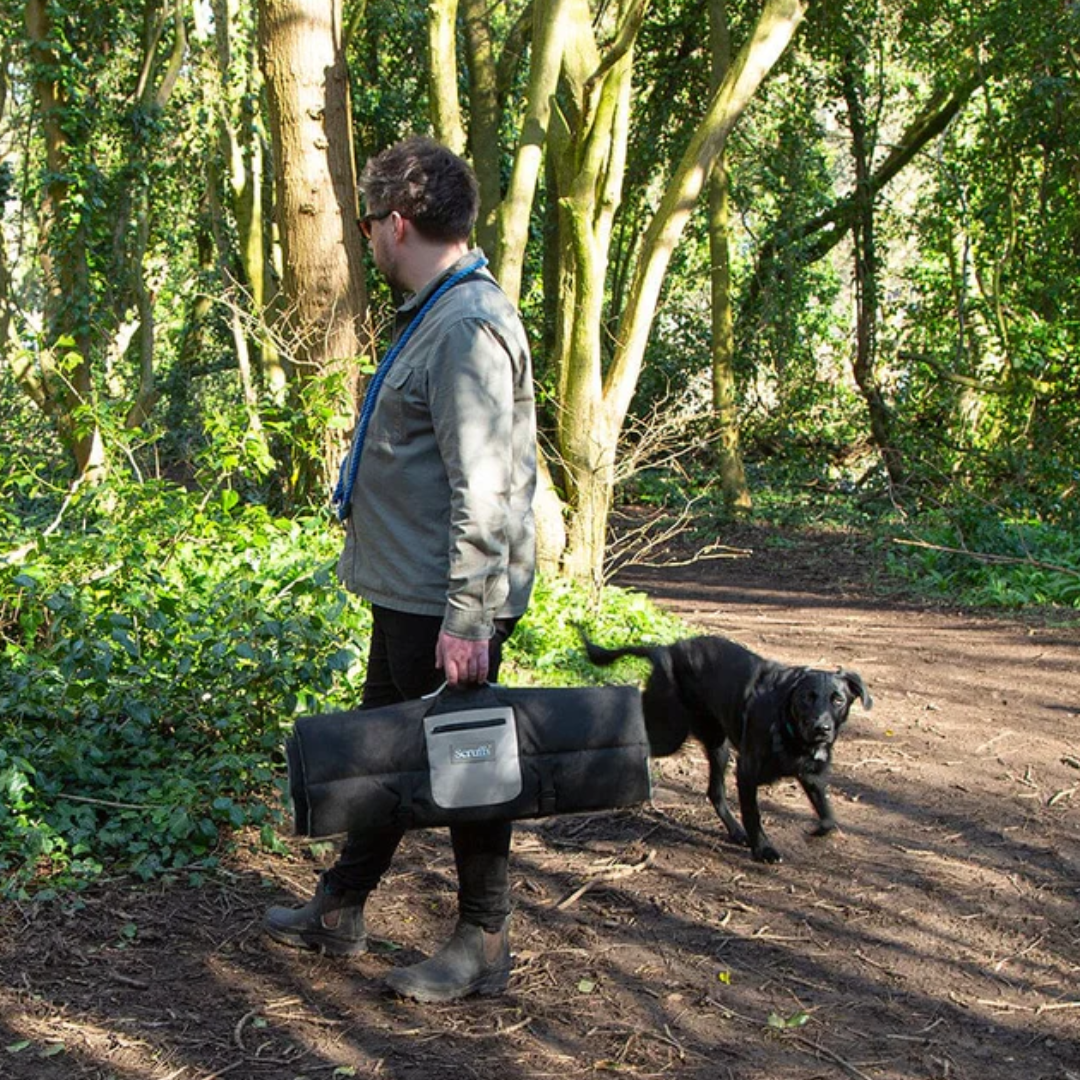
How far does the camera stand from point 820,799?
198 inches

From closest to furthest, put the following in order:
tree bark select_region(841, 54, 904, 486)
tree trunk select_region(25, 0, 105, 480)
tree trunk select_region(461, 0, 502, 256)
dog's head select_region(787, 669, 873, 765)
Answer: dog's head select_region(787, 669, 873, 765) < tree trunk select_region(461, 0, 502, 256) < tree trunk select_region(25, 0, 105, 480) < tree bark select_region(841, 54, 904, 486)

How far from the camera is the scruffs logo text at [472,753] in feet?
10.9

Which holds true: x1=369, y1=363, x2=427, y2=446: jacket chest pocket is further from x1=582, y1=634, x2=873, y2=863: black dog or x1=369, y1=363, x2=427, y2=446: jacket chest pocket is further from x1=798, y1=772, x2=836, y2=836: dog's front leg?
x1=798, y1=772, x2=836, y2=836: dog's front leg

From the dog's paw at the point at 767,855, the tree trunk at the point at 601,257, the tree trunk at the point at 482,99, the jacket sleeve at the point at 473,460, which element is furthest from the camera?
the tree trunk at the point at 482,99

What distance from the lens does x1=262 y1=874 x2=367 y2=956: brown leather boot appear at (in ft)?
12.9

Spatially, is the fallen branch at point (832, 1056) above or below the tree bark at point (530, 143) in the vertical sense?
below

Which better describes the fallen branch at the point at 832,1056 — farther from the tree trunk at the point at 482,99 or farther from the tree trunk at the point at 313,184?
the tree trunk at the point at 482,99

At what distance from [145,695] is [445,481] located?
89.7 inches

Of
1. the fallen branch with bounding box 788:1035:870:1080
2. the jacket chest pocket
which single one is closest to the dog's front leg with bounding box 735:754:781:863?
the fallen branch with bounding box 788:1035:870:1080

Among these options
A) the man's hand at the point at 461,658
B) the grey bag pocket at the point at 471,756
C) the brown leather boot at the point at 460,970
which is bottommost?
the brown leather boot at the point at 460,970

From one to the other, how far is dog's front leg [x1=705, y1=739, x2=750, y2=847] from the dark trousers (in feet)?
5.57

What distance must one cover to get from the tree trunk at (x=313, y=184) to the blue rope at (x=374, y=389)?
4367mm

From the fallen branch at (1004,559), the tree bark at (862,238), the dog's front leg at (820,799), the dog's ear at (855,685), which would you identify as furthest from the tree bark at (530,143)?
the tree bark at (862,238)

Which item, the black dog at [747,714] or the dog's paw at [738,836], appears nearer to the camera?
the black dog at [747,714]
